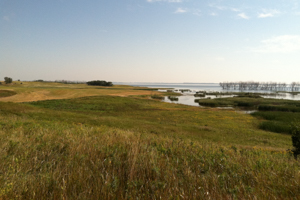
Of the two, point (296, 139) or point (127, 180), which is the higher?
point (127, 180)

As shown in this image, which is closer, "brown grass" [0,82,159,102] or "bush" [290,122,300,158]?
"bush" [290,122,300,158]

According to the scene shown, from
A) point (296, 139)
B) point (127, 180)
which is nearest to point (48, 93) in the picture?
point (127, 180)

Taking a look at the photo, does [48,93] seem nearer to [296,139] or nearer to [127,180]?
[127,180]

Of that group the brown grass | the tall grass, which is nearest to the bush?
the tall grass

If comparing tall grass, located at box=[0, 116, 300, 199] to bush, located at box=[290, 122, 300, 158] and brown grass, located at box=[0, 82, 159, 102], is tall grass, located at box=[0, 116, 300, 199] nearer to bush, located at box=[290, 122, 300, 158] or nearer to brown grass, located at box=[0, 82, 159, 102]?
bush, located at box=[290, 122, 300, 158]

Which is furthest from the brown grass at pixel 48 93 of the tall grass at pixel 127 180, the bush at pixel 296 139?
the bush at pixel 296 139

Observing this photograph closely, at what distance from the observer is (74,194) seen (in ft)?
8.79

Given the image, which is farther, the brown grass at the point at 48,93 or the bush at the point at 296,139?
the brown grass at the point at 48,93

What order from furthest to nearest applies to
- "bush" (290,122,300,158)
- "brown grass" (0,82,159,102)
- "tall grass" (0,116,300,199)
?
"brown grass" (0,82,159,102) → "bush" (290,122,300,158) → "tall grass" (0,116,300,199)

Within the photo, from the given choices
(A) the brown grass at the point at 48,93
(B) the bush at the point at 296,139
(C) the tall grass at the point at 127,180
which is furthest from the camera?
(A) the brown grass at the point at 48,93

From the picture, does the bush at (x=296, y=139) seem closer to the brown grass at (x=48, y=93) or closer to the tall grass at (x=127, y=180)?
the tall grass at (x=127, y=180)

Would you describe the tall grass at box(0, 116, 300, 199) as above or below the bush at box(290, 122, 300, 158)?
above

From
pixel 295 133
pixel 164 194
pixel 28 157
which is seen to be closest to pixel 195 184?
pixel 164 194

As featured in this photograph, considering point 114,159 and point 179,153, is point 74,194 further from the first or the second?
point 179,153
